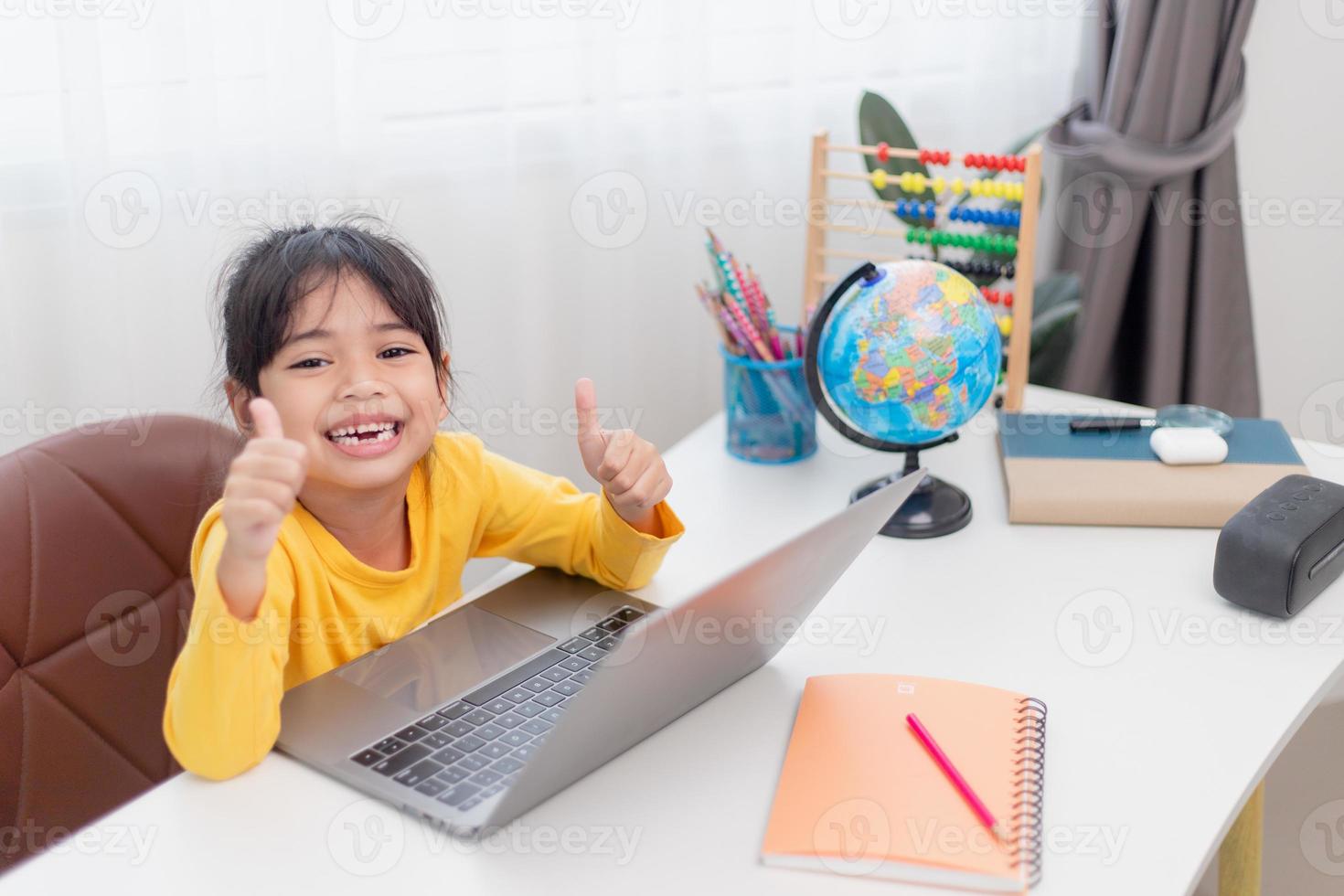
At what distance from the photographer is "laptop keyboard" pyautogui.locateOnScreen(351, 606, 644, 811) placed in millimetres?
860

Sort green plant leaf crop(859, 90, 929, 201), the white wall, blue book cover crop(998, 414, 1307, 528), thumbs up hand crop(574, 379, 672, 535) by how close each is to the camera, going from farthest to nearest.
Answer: the white wall
green plant leaf crop(859, 90, 929, 201)
blue book cover crop(998, 414, 1307, 528)
thumbs up hand crop(574, 379, 672, 535)

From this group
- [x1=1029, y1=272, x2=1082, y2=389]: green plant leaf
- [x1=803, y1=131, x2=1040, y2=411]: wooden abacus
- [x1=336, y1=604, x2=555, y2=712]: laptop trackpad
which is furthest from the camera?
[x1=1029, y1=272, x2=1082, y2=389]: green plant leaf

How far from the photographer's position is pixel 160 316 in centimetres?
152

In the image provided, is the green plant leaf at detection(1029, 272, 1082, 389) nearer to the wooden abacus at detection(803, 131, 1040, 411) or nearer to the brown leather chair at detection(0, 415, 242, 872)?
the wooden abacus at detection(803, 131, 1040, 411)

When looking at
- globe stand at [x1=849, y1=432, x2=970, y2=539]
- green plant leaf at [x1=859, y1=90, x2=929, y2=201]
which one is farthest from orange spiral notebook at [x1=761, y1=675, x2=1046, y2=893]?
green plant leaf at [x1=859, y1=90, x2=929, y2=201]

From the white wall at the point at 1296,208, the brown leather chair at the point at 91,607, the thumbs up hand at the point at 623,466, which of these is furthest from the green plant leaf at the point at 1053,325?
the brown leather chair at the point at 91,607

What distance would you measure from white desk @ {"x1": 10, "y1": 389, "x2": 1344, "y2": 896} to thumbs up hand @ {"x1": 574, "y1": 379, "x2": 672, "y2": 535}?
9 cm

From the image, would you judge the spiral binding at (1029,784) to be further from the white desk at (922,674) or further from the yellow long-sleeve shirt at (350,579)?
the yellow long-sleeve shirt at (350,579)

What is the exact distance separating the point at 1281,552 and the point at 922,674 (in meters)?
0.33

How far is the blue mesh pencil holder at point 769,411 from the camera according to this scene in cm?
140

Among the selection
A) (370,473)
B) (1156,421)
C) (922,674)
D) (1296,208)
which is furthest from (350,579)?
(1296,208)

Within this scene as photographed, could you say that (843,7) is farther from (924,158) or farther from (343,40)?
(343,40)

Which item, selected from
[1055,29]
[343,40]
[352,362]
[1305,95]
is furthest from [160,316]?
[1305,95]

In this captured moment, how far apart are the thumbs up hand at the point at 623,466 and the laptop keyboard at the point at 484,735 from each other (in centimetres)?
15
